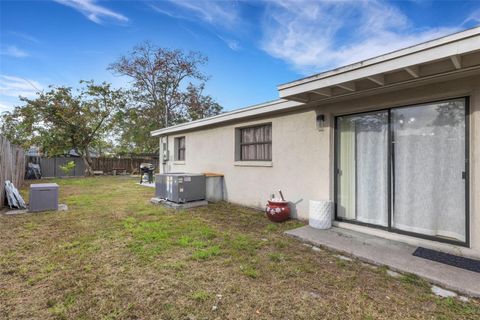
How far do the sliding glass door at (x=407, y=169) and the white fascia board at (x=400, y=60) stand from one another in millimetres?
1161

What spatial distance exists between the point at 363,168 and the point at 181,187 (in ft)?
14.8

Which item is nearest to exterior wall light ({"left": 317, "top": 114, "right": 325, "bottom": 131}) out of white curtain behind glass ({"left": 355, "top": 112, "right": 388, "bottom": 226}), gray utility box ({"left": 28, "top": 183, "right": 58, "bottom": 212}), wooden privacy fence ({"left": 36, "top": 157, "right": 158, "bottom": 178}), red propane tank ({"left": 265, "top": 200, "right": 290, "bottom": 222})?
white curtain behind glass ({"left": 355, "top": 112, "right": 388, "bottom": 226})

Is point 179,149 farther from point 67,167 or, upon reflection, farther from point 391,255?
point 67,167

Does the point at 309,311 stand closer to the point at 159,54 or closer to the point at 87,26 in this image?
the point at 87,26

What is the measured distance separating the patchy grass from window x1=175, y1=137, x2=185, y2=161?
5.66m

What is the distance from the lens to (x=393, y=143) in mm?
3947

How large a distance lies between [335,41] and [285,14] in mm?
1757

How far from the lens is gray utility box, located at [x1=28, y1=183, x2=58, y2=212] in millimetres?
5910

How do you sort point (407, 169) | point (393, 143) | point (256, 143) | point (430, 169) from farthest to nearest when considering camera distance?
point (256, 143) → point (393, 143) → point (407, 169) → point (430, 169)

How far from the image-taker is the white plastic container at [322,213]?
4406 millimetres

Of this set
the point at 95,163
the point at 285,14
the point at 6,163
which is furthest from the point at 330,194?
the point at 95,163

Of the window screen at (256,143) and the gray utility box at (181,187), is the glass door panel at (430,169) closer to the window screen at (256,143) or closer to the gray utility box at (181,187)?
the window screen at (256,143)


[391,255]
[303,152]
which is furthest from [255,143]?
[391,255]

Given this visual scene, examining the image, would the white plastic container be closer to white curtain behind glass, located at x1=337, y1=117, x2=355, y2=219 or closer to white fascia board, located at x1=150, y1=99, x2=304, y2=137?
white curtain behind glass, located at x1=337, y1=117, x2=355, y2=219
